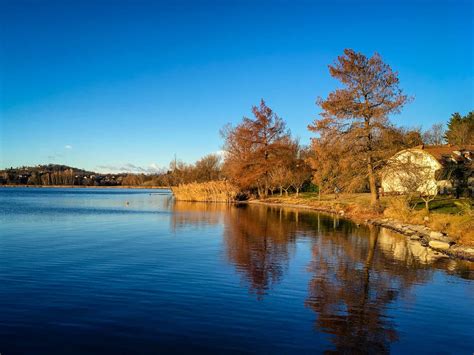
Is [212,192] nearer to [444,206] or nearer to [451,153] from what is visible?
[451,153]

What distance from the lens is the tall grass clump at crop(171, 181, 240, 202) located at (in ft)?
202

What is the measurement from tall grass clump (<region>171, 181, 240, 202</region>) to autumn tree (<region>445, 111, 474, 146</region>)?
117 ft

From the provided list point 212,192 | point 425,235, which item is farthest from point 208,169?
point 425,235

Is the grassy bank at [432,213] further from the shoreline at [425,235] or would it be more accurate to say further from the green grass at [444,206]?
the shoreline at [425,235]

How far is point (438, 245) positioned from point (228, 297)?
13.7 m

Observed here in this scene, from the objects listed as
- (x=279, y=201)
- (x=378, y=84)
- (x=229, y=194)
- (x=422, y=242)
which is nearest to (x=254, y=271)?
(x=422, y=242)

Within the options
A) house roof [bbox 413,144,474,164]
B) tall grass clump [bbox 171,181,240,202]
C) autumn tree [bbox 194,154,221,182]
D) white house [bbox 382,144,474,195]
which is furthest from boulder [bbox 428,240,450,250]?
autumn tree [bbox 194,154,221,182]

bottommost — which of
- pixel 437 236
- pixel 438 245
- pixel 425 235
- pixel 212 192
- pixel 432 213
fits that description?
pixel 438 245

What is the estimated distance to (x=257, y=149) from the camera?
62.0 meters

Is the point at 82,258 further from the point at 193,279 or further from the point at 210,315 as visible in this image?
the point at 210,315

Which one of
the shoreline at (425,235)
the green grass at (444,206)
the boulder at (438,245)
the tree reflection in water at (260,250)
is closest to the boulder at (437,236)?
the shoreline at (425,235)

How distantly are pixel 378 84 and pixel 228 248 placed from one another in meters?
22.3

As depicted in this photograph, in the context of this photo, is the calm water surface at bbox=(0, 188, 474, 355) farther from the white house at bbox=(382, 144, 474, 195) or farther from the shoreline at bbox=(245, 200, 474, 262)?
the white house at bbox=(382, 144, 474, 195)

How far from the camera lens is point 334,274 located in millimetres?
14086
